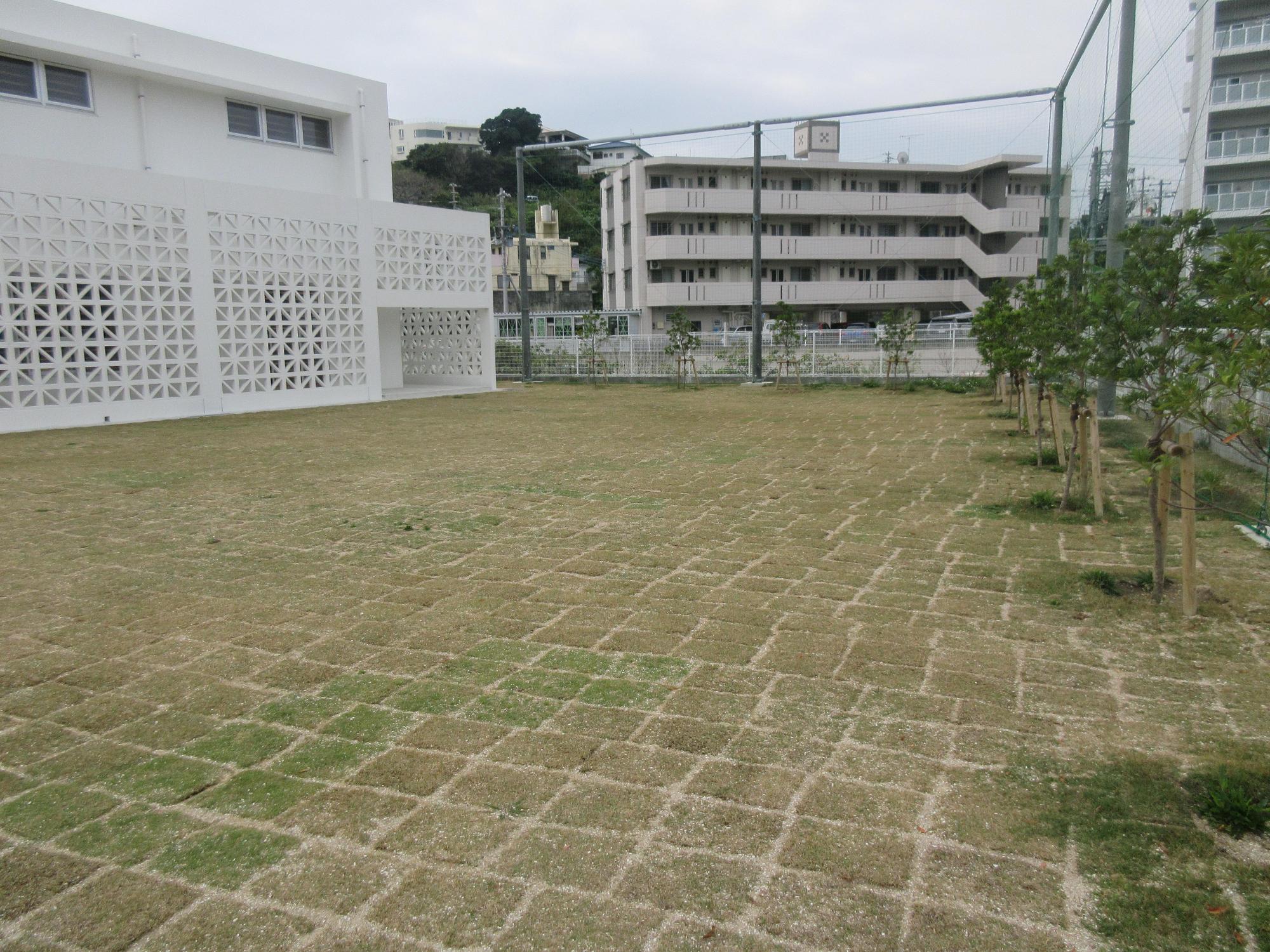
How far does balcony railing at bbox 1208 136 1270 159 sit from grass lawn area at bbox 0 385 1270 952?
2621 mm

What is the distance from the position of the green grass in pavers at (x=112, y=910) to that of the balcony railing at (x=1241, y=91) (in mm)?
7580

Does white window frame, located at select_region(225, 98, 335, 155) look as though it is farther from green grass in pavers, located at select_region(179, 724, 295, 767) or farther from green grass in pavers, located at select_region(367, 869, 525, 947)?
green grass in pavers, located at select_region(367, 869, 525, 947)

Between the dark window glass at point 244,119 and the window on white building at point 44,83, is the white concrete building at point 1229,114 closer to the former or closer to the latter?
the window on white building at point 44,83

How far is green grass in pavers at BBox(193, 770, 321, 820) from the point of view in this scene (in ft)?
9.32

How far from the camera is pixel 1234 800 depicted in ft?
8.75

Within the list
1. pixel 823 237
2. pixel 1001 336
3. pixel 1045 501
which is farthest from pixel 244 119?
pixel 823 237

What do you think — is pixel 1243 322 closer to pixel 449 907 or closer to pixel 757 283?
pixel 449 907

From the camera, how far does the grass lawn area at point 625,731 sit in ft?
7.68

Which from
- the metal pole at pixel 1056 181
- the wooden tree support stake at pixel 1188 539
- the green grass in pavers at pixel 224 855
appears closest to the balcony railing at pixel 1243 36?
the wooden tree support stake at pixel 1188 539

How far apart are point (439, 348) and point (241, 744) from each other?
2094cm

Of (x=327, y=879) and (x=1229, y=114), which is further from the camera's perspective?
(x=1229, y=114)

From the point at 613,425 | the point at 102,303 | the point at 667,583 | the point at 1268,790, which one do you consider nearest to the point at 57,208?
the point at 102,303

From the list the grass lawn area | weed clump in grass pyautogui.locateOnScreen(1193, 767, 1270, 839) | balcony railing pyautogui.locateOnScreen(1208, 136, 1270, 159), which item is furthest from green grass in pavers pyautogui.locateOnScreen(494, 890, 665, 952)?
balcony railing pyautogui.locateOnScreen(1208, 136, 1270, 159)

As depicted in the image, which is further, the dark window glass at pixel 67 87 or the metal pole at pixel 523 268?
the metal pole at pixel 523 268
